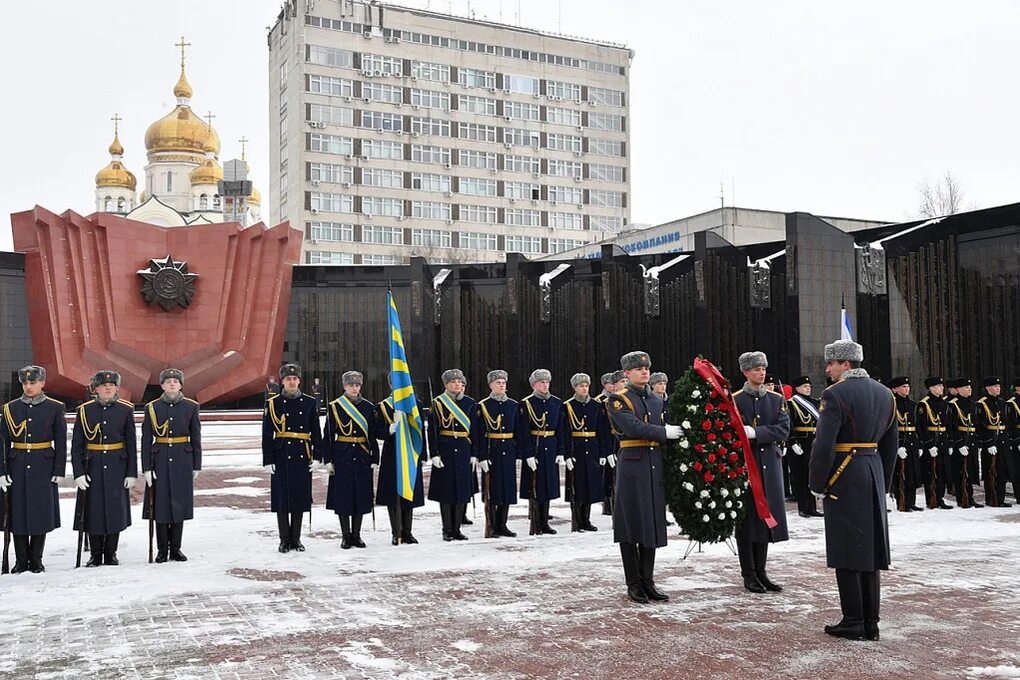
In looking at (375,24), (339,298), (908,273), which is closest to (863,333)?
(908,273)

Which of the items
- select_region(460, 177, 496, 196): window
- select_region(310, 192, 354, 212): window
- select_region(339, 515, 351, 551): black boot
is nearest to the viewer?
select_region(339, 515, 351, 551): black boot

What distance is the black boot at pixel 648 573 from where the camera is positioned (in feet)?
21.2

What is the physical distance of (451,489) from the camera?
9570mm

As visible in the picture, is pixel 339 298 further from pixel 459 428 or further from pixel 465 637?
pixel 465 637

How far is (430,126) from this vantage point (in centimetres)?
7062

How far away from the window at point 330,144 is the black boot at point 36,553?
201ft

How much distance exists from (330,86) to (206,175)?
11.1 m

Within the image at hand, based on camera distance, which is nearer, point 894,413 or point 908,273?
point 894,413

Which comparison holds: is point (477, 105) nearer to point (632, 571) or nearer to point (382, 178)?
point (382, 178)

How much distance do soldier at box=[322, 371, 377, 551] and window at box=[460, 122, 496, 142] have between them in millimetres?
64401

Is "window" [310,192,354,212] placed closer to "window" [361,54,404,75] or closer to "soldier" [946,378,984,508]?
"window" [361,54,404,75]

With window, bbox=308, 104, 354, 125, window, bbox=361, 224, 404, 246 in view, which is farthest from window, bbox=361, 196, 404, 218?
window, bbox=308, 104, 354, 125

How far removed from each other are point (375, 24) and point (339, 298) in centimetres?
4258

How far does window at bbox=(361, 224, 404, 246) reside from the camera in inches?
2692
